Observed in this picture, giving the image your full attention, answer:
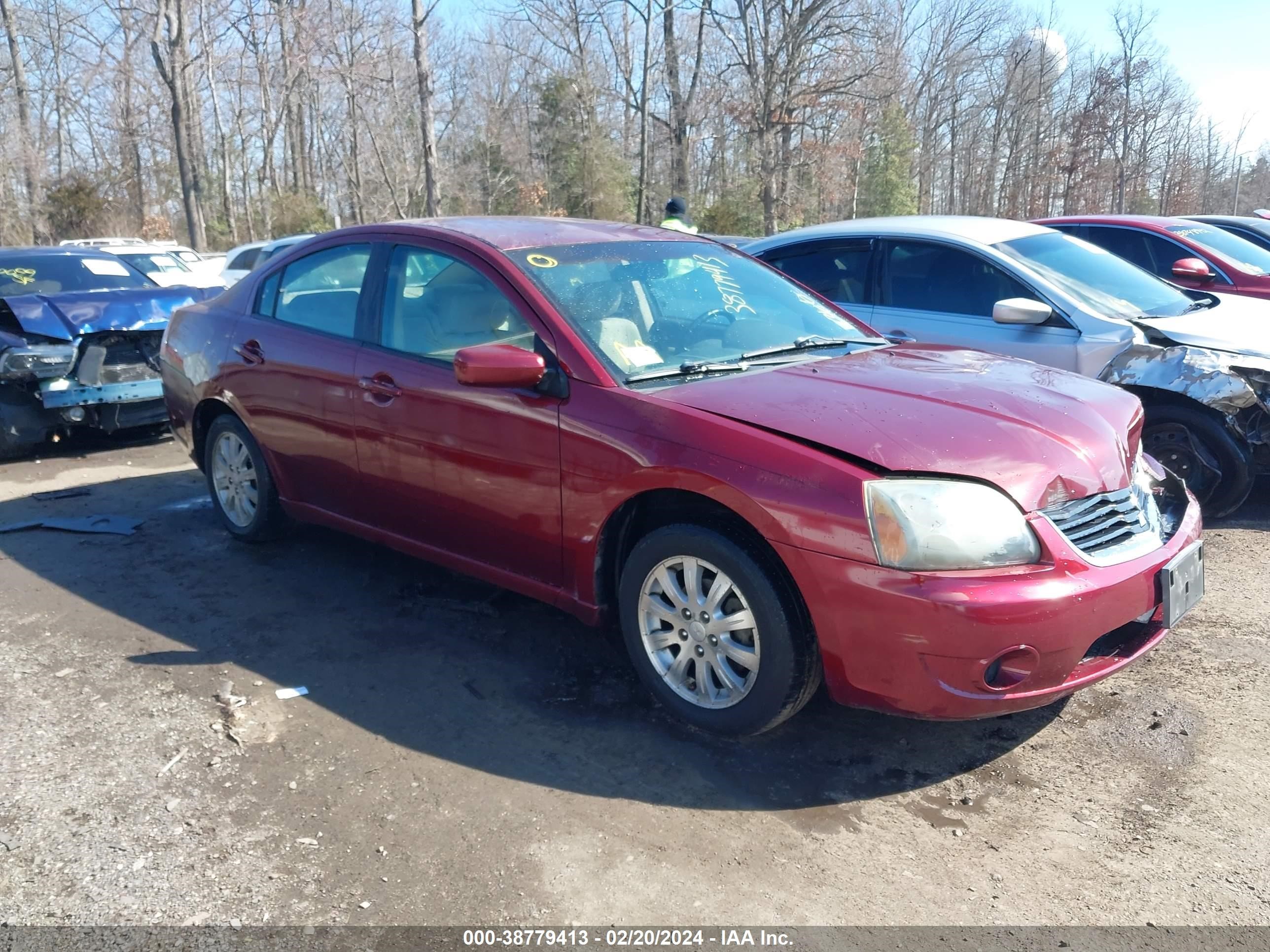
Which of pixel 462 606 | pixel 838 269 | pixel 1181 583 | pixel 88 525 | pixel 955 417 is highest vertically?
pixel 838 269

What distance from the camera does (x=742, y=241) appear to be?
938 cm

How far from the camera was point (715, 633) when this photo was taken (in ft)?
10.7

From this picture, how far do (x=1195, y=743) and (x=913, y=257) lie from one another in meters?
3.65

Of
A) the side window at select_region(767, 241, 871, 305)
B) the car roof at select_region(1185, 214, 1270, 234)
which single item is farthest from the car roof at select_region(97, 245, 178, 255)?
the car roof at select_region(1185, 214, 1270, 234)

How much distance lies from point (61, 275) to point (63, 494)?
99.3 inches

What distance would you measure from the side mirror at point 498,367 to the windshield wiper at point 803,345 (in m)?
0.82

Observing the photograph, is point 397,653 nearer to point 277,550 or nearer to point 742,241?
point 277,550

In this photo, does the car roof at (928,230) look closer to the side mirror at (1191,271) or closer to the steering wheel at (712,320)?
the side mirror at (1191,271)

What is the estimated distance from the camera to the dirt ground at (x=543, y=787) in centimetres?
262

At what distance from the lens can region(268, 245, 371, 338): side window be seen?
453 centimetres

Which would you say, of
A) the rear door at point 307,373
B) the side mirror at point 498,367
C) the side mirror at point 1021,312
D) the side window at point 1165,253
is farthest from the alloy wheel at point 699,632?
the side window at point 1165,253

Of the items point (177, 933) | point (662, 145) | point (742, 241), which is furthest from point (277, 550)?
point (662, 145)

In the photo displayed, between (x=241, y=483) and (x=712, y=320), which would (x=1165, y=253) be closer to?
(x=712, y=320)

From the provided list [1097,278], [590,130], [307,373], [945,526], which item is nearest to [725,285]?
[945,526]
